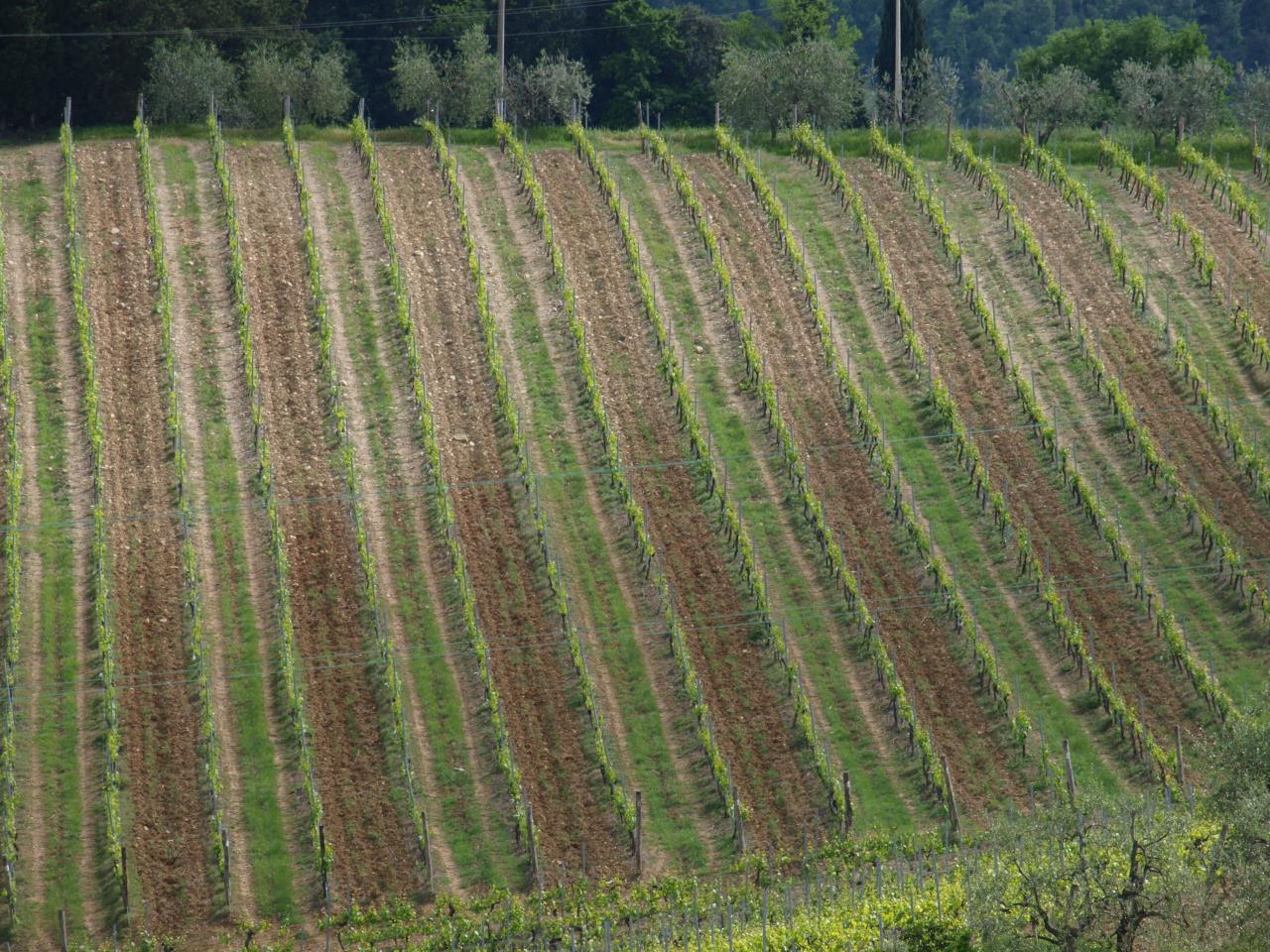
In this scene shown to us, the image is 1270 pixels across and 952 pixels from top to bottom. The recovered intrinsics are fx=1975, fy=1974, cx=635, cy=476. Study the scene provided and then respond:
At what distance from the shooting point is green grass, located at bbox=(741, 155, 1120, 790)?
39.1 meters

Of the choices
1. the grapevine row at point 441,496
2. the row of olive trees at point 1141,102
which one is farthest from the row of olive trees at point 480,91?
the row of olive trees at point 1141,102

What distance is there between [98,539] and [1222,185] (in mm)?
35299

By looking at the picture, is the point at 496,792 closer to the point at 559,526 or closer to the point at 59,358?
the point at 559,526

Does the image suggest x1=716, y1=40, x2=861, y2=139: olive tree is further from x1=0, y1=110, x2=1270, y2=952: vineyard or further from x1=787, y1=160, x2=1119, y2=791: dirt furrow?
x1=787, y1=160, x2=1119, y2=791: dirt furrow

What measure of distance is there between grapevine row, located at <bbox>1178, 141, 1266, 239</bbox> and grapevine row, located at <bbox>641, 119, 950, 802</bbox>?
15555 mm

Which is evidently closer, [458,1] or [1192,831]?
[1192,831]

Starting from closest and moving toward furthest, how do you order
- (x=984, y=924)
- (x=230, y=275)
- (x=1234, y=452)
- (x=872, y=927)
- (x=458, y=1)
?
(x=984, y=924) → (x=872, y=927) → (x=1234, y=452) → (x=230, y=275) → (x=458, y=1)

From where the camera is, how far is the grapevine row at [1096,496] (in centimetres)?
3984

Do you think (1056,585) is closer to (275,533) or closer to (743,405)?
(743,405)

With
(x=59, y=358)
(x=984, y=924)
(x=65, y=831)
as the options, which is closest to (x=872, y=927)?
(x=984, y=924)

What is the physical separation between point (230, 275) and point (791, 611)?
63.5ft

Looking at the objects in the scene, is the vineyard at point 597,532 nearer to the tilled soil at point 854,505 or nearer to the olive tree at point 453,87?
the tilled soil at point 854,505

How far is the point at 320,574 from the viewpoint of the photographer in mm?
42156

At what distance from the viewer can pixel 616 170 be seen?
59.5m
